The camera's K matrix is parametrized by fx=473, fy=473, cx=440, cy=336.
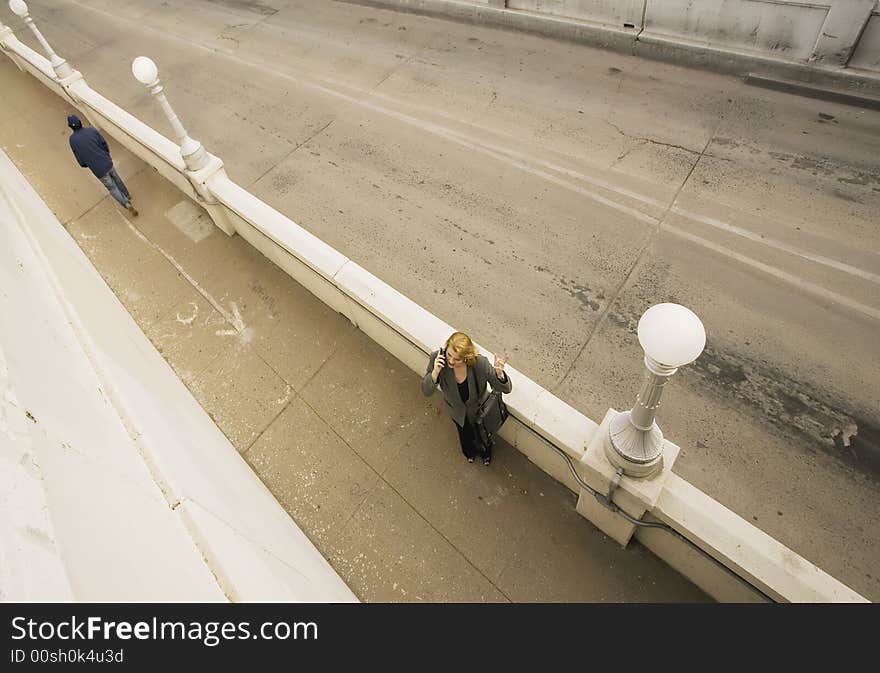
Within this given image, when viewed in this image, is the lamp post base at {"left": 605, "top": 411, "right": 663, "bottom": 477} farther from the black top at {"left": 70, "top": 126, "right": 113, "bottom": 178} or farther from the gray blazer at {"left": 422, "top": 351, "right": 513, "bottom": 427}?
the black top at {"left": 70, "top": 126, "right": 113, "bottom": 178}

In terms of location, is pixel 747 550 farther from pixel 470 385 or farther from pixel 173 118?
pixel 173 118

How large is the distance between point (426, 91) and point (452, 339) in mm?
7965

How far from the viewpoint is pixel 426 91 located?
9875 millimetres

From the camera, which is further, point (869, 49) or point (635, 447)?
point (869, 49)

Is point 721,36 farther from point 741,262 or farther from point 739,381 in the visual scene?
point 739,381

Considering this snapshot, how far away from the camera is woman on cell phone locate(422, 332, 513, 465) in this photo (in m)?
3.81

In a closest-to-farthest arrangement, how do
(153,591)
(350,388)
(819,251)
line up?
(153,591), (350,388), (819,251)

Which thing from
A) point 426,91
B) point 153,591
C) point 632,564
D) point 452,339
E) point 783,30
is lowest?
point 153,591

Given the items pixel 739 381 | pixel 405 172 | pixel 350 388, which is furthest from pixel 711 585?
pixel 405 172

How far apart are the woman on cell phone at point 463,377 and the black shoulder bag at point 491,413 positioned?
0.05 metres

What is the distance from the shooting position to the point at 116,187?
7934 millimetres

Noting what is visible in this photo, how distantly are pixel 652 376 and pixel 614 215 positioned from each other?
16.1 ft

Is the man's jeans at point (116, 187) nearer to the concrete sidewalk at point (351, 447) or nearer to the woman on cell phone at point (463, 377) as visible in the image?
the concrete sidewalk at point (351, 447)

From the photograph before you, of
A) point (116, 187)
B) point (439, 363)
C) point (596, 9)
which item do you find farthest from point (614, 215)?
point (116, 187)
